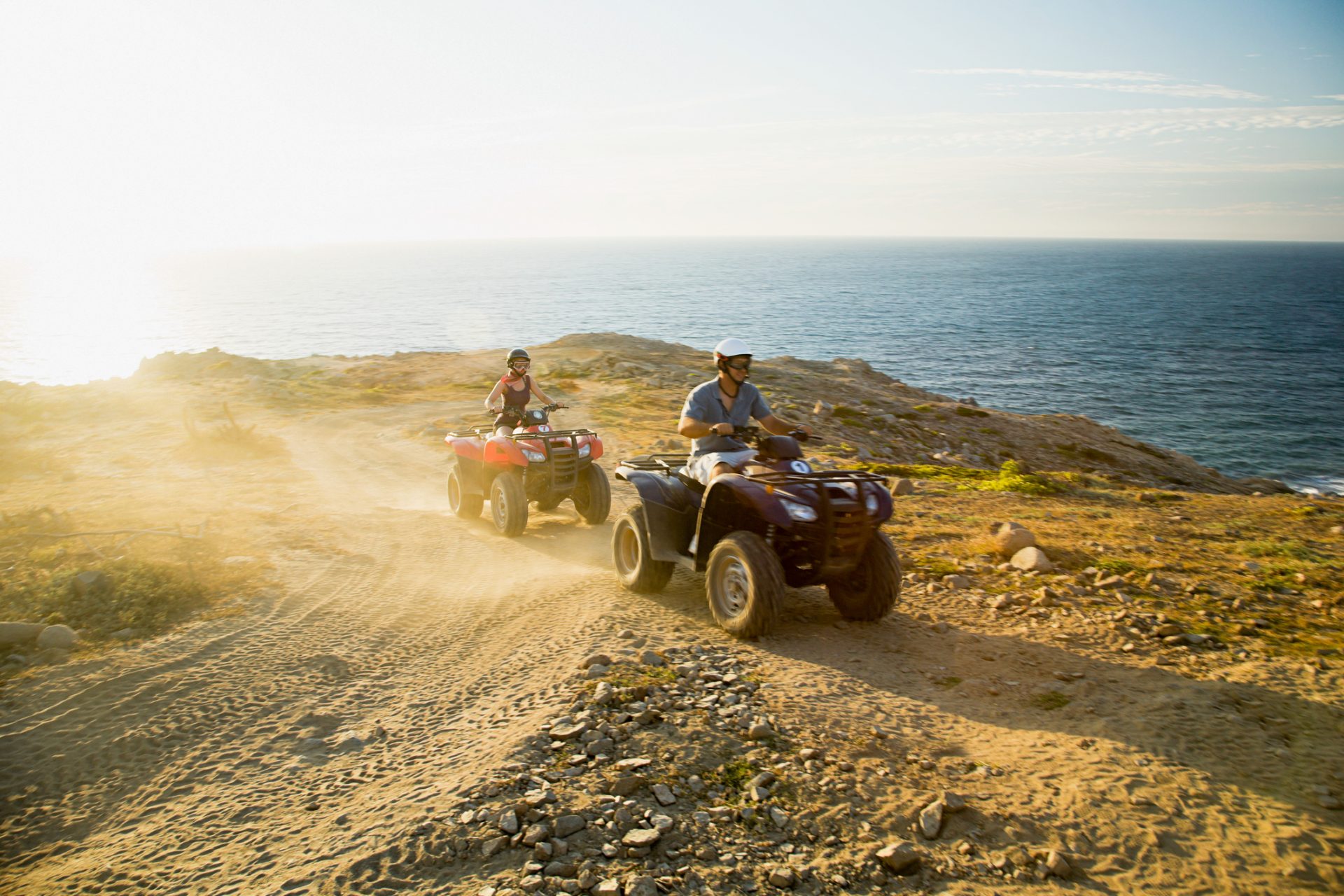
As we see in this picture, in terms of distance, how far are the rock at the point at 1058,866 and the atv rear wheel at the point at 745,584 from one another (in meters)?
2.88

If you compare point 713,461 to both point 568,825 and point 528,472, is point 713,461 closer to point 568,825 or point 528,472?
point 568,825

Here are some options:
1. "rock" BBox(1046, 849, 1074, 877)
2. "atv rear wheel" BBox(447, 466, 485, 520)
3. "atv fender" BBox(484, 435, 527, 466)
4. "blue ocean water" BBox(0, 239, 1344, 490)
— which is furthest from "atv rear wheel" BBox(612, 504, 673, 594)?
"blue ocean water" BBox(0, 239, 1344, 490)

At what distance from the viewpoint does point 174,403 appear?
2248 cm

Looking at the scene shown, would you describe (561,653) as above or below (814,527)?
below

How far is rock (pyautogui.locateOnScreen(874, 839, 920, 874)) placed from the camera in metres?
4.32

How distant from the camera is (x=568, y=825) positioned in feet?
15.2

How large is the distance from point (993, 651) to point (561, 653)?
3688mm

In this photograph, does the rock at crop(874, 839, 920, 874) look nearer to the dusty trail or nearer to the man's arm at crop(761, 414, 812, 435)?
the dusty trail

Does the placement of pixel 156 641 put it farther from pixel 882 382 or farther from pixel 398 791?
pixel 882 382

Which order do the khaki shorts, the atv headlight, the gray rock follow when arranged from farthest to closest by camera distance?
the khaki shorts
the atv headlight
the gray rock

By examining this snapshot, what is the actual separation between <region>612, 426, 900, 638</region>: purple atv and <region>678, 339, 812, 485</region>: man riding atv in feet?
0.69

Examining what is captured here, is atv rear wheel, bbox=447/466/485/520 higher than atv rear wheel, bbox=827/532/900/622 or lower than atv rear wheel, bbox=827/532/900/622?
lower

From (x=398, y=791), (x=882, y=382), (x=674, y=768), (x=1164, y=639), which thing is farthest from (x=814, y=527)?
(x=882, y=382)

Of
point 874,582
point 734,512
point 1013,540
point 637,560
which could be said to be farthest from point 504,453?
point 1013,540
